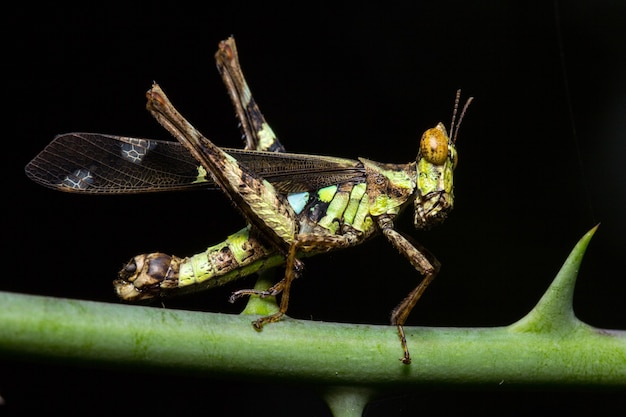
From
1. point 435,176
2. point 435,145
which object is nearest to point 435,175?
point 435,176

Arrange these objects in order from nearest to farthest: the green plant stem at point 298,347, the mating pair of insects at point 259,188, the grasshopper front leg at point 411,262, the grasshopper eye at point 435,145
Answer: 1. the green plant stem at point 298,347
2. the grasshopper front leg at point 411,262
3. the mating pair of insects at point 259,188
4. the grasshopper eye at point 435,145

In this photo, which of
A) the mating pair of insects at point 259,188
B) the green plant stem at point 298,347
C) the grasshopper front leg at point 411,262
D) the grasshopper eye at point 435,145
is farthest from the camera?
the grasshopper eye at point 435,145

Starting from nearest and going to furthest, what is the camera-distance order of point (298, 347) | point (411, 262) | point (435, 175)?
point (298, 347)
point (411, 262)
point (435, 175)

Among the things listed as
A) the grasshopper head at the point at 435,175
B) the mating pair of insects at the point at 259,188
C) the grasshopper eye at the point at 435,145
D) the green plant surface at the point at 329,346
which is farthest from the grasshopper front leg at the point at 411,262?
the green plant surface at the point at 329,346

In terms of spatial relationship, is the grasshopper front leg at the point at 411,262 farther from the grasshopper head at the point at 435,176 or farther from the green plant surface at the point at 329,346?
the green plant surface at the point at 329,346

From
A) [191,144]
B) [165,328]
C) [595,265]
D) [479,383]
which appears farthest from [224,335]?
[595,265]

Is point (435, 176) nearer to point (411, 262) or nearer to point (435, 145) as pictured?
point (435, 145)

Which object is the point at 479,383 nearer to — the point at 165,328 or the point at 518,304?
the point at 165,328

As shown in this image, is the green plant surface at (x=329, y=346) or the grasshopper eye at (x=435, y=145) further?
the grasshopper eye at (x=435, y=145)
